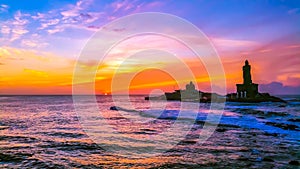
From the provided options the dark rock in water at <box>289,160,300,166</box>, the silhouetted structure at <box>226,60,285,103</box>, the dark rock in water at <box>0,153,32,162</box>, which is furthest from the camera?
the silhouetted structure at <box>226,60,285,103</box>

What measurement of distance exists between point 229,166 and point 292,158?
16.5 ft

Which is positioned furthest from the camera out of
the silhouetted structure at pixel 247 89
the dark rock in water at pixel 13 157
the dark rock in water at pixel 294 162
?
the silhouetted structure at pixel 247 89

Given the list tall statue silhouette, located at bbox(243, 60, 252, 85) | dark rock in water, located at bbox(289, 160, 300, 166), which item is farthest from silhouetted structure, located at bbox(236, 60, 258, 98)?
dark rock in water, located at bbox(289, 160, 300, 166)

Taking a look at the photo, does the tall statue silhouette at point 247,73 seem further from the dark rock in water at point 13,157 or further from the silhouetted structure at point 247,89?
the dark rock in water at point 13,157

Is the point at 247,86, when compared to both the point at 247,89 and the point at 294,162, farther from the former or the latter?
the point at 294,162

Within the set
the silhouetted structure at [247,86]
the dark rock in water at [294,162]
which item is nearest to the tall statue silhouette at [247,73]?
the silhouetted structure at [247,86]

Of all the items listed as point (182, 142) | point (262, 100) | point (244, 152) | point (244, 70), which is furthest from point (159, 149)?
point (244, 70)

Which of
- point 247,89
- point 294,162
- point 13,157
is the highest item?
point 247,89

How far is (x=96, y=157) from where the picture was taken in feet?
59.4

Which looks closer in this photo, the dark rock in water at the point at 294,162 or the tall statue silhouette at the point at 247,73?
the dark rock in water at the point at 294,162

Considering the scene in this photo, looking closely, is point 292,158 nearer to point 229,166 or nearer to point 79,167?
point 229,166

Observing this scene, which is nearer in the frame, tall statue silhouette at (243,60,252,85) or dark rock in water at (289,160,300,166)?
dark rock in water at (289,160,300,166)

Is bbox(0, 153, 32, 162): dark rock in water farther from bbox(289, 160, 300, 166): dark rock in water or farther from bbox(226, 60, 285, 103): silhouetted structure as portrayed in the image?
bbox(226, 60, 285, 103): silhouetted structure

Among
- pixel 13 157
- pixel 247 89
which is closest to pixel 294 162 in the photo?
pixel 13 157
